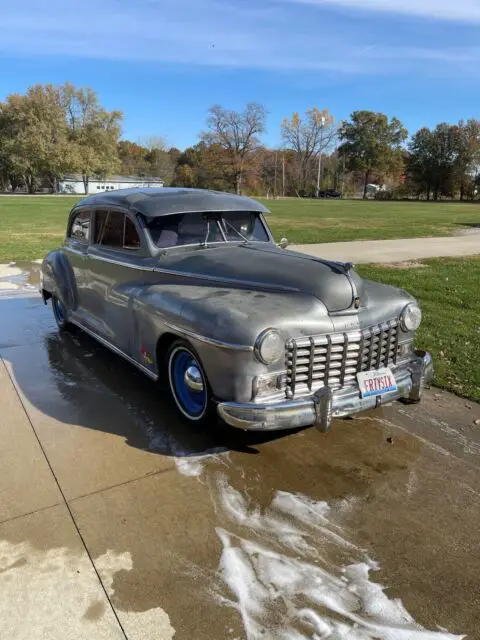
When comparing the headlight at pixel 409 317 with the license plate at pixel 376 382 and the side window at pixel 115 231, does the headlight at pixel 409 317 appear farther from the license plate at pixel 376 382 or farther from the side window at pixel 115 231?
the side window at pixel 115 231

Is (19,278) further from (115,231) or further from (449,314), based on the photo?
(449,314)

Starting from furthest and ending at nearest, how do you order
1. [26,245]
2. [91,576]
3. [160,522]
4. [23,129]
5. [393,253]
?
[23,129]
[26,245]
[393,253]
[160,522]
[91,576]

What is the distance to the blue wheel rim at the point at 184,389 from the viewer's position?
369 centimetres

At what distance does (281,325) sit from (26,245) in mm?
13480

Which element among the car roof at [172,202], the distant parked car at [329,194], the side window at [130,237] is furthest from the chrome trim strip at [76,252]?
the distant parked car at [329,194]

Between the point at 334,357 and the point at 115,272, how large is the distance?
7.55ft

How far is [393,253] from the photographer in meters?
13.6

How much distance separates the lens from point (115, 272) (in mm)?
4672

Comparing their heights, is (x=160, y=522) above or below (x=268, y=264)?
below

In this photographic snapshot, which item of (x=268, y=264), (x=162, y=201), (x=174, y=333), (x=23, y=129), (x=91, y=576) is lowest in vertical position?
(x=91, y=576)

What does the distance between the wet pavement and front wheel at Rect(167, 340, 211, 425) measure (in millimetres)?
156

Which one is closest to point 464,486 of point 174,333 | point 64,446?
point 174,333

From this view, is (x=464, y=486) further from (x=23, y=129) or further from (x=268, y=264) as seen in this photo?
(x=23, y=129)

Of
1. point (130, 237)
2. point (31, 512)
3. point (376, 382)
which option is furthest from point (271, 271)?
point (31, 512)
